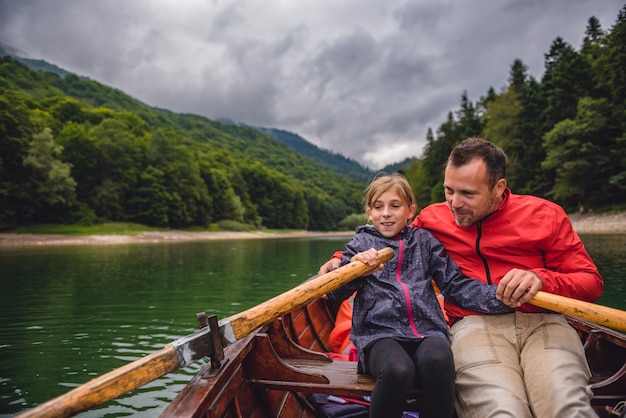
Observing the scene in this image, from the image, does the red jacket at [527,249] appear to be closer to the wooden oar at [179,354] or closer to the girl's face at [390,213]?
the girl's face at [390,213]

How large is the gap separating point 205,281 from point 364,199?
1214 centimetres

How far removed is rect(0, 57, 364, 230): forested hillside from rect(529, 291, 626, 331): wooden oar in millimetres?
44467

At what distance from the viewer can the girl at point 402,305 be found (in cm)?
220

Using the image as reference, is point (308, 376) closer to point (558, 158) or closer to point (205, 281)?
point (205, 281)

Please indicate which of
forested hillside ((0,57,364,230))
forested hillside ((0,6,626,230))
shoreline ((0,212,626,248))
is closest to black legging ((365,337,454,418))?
forested hillside ((0,6,626,230))

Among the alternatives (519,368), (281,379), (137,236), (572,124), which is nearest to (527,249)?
(519,368)

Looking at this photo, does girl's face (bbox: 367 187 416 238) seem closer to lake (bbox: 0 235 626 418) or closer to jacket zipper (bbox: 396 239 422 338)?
jacket zipper (bbox: 396 239 422 338)

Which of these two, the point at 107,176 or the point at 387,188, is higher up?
the point at 107,176

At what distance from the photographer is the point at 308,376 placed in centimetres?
→ 258

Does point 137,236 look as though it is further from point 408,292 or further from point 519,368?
point 519,368

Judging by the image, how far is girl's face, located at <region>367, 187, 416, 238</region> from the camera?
305cm

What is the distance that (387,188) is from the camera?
3096 millimetres

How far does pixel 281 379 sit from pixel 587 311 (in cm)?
193

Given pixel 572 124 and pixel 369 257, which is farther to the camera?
pixel 572 124
